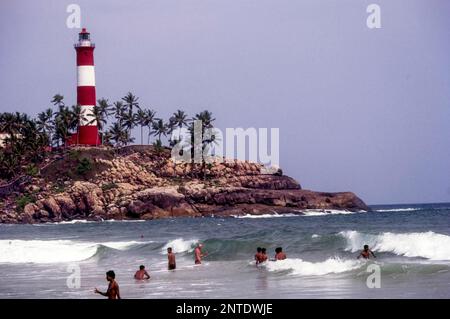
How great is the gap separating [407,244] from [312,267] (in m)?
7.35

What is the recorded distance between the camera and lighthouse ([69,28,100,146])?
91.2m

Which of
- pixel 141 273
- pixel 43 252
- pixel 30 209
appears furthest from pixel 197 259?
pixel 30 209

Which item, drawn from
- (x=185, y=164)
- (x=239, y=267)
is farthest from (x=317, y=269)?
(x=185, y=164)

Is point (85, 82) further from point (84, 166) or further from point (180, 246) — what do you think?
point (180, 246)

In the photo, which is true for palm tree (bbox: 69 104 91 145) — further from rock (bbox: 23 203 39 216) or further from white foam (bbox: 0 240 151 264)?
white foam (bbox: 0 240 151 264)

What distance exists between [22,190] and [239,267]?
2925 inches

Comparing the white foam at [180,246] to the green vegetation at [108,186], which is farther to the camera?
the green vegetation at [108,186]

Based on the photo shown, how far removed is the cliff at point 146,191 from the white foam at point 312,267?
68.3 meters

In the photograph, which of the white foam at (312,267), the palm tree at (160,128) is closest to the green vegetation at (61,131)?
the palm tree at (160,128)

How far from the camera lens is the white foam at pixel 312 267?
90.8ft

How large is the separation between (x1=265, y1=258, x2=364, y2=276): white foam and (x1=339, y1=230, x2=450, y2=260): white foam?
4.43 metres

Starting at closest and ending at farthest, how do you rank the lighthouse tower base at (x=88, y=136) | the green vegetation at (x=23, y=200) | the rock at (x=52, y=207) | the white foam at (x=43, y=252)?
the white foam at (x=43, y=252)
the rock at (x=52, y=207)
the green vegetation at (x=23, y=200)
the lighthouse tower base at (x=88, y=136)

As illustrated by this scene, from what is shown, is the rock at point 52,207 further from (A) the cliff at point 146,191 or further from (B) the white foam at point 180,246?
(B) the white foam at point 180,246
